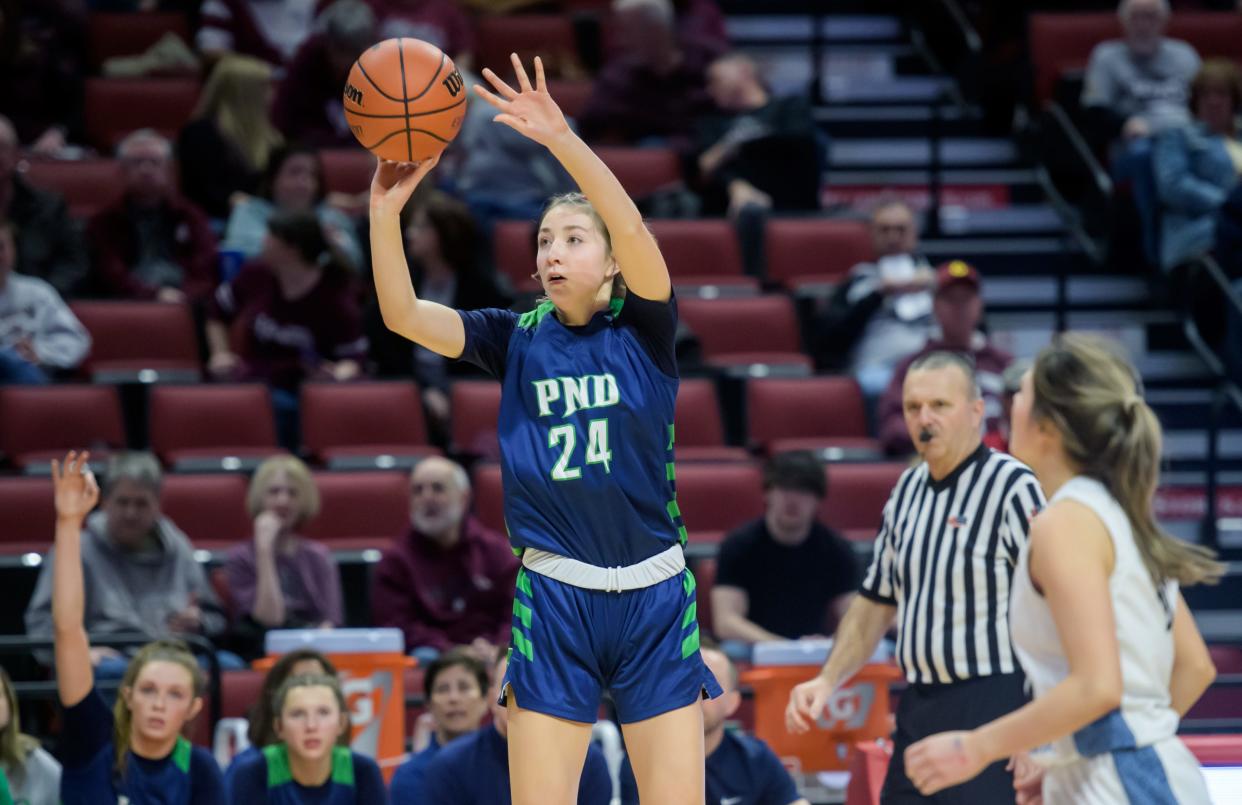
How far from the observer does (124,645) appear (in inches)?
247

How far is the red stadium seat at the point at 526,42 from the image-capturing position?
10.4 m

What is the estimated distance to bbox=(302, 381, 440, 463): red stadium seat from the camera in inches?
311

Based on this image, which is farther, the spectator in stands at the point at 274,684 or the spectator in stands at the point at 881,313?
the spectator in stands at the point at 881,313

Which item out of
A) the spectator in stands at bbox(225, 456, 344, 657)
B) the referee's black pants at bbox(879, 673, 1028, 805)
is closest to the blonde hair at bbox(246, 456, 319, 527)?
the spectator in stands at bbox(225, 456, 344, 657)

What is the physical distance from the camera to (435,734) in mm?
5871

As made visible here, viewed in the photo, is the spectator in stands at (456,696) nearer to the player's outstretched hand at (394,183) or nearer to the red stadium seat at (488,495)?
the red stadium seat at (488,495)

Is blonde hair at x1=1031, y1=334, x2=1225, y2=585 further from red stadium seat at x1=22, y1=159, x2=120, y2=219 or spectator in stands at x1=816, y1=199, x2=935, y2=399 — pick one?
red stadium seat at x1=22, y1=159, x2=120, y2=219

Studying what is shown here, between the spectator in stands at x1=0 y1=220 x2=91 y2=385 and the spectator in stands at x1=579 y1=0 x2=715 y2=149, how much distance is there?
3.12 meters

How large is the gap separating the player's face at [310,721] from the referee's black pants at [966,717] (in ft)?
5.77

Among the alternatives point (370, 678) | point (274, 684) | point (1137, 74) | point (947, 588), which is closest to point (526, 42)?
point (1137, 74)

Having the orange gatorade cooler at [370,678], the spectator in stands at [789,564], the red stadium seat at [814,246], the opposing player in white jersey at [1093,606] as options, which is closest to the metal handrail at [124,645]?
the orange gatorade cooler at [370,678]

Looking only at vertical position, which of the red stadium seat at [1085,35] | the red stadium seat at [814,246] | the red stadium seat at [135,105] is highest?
the red stadium seat at [1085,35]

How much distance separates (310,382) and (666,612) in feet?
14.6

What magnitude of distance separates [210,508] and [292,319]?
1259 millimetres
